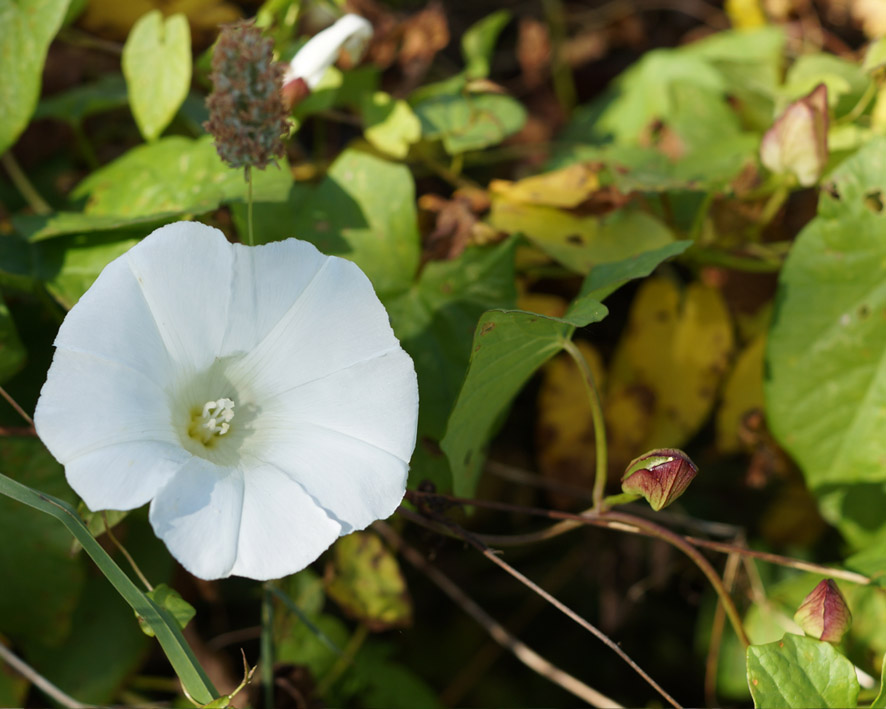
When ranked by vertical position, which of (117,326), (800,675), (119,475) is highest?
(117,326)

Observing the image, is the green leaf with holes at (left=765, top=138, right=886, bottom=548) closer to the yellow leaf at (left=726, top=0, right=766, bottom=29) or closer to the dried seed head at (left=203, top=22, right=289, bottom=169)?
the dried seed head at (left=203, top=22, right=289, bottom=169)

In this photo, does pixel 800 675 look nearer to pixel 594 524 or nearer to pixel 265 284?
pixel 594 524

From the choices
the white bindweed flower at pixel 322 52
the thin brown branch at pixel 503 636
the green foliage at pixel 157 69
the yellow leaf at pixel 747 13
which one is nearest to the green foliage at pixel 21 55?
the green foliage at pixel 157 69

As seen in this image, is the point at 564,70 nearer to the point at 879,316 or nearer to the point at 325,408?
the point at 879,316

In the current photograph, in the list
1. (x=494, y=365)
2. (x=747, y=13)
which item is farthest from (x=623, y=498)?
(x=747, y=13)

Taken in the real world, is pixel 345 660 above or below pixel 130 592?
below

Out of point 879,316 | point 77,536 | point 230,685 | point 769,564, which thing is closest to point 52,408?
point 77,536
